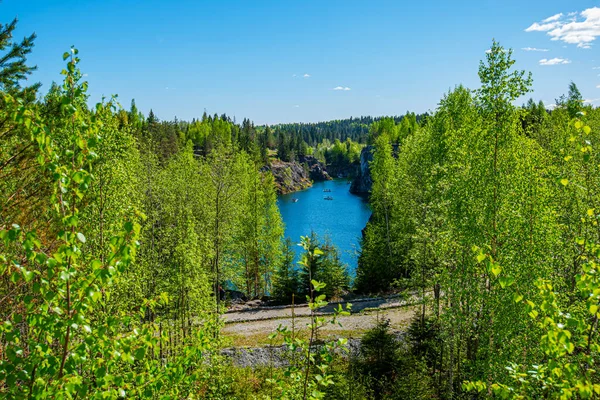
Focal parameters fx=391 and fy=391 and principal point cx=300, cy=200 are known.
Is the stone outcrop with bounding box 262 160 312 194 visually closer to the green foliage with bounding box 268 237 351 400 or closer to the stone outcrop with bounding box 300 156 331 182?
the stone outcrop with bounding box 300 156 331 182

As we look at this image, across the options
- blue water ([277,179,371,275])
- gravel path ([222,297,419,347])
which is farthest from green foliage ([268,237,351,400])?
blue water ([277,179,371,275])

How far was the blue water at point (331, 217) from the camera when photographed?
4825 centimetres

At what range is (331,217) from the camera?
219ft

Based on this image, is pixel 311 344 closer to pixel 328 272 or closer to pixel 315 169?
pixel 328 272

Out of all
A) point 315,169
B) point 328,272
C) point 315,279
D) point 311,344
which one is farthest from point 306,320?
point 315,169

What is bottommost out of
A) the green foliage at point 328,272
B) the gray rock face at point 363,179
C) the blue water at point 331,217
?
the blue water at point 331,217

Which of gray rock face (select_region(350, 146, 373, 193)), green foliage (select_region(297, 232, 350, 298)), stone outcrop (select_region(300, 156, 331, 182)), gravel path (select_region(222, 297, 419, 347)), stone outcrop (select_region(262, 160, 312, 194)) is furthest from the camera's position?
stone outcrop (select_region(300, 156, 331, 182))

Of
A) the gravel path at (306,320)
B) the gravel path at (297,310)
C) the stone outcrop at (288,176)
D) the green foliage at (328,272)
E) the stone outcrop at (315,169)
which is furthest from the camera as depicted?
the stone outcrop at (315,169)

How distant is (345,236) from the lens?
52656 millimetres

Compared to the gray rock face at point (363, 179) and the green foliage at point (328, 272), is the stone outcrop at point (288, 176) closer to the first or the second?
the gray rock face at point (363, 179)

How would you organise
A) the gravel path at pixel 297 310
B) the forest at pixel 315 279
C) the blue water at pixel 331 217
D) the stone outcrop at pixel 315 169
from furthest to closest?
1. the stone outcrop at pixel 315 169
2. the blue water at pixel 331 217
3. the gravel path at pixel 297 310
4. the forest at pixel 315 279

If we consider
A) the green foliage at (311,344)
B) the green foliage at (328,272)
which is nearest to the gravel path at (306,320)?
the green foliage at (328,272)

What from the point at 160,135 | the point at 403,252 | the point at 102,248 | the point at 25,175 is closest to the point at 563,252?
the point at 102,248

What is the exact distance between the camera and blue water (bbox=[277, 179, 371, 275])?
48.2 m
